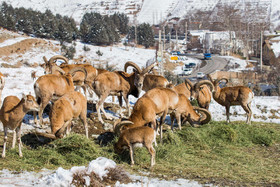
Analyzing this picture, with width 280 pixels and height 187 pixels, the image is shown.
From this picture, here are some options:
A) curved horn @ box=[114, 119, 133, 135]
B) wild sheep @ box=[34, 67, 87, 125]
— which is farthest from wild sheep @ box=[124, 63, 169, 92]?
curved horn @ box=[114, 119, 133, 135]

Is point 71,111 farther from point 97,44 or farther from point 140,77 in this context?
point 97,44

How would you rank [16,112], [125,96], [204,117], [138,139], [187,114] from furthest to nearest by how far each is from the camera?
[125,96]
[204,117]
[187,114]
[16,112]
[138,139]

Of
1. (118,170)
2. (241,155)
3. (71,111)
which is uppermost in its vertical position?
(71,111)

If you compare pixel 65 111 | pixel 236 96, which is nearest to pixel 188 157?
pixel 65 111

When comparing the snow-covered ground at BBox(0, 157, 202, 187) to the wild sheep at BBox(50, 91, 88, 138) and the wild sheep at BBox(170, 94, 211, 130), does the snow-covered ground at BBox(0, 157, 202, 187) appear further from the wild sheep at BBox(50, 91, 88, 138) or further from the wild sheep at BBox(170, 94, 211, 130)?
the wild sheep at BBox(170, 94, 211, 130)

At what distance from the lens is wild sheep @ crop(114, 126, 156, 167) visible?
10383mm

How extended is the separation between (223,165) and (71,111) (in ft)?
17.6

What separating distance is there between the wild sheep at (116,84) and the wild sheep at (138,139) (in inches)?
203

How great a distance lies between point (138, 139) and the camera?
410 inches

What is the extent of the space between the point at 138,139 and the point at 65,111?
287 cm

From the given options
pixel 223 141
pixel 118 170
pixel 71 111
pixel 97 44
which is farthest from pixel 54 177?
pixel 97 44

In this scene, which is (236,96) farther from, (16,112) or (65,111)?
(16,112)

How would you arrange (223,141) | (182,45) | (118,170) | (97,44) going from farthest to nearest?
(182,45)
(97,44)
(223,141)
(118,170)

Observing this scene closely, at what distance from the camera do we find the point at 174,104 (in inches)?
557
